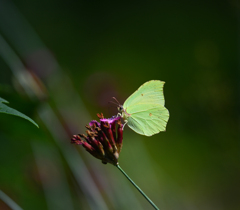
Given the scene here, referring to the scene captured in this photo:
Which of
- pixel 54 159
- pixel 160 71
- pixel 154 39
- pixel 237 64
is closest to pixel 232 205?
pixel 237 64

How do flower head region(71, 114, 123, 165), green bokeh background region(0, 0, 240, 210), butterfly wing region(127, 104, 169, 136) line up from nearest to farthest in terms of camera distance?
flower head region(71, 114, 123, 165)
butterfly wing region(127, 104, 169, 136)
green bokeh background region(0, 0, 240, 210)

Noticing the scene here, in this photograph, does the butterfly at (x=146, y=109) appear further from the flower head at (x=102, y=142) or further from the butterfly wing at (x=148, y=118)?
the flower head at (x=102, y=142)

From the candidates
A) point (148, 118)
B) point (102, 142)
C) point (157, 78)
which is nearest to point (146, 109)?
point (148, 118)

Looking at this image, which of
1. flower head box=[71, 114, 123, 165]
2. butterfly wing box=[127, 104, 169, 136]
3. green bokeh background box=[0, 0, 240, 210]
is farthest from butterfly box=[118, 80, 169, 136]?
green bokeh background box=[0, 0, 240, 210]

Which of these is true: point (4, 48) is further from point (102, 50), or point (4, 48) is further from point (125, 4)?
point (125, 4)

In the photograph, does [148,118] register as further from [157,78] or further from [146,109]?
[157,78]

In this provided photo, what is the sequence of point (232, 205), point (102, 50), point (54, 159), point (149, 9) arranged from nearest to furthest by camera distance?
1. point (54, 159)
2. point (232, 205)
3. point (102, 50)
4. point (149, 9)

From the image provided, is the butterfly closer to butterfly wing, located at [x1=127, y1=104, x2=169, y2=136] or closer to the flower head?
butterfly wing, located at [x1=127, y1=104, x2=169, y2=136]
